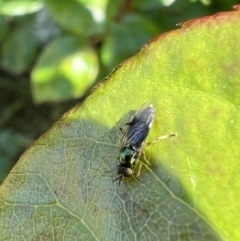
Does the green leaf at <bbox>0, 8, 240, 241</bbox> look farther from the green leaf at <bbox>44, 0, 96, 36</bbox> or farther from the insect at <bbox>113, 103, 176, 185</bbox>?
the green leaf at <bbox>44, 0, 96, 36</bbox>

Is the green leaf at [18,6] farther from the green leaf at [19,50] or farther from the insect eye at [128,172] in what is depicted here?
the insect eye at [128,172]

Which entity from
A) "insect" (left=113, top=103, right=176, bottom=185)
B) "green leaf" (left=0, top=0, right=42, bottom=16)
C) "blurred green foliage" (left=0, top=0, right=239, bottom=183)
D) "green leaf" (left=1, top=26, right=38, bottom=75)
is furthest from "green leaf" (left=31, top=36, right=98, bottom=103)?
"insect" (left=113, top=103, right=176, bottom=185)

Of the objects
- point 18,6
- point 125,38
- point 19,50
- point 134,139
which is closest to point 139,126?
point 134,139

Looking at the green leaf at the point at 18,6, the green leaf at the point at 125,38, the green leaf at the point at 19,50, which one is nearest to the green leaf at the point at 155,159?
the green leaf at the point at 125,38

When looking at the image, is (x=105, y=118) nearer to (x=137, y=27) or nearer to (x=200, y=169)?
(x=200, y=169)

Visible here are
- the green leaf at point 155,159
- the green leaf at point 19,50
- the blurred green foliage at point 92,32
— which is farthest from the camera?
the green leaf at point 19,50

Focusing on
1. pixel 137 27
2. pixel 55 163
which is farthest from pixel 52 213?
pixel 137 27
